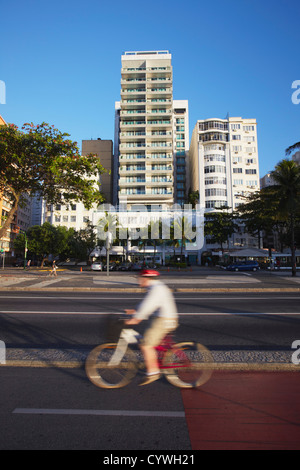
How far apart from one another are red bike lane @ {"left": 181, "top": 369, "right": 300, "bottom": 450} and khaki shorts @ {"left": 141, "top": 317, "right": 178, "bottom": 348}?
30.0 inches

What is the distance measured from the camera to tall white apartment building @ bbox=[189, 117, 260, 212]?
6800 cm

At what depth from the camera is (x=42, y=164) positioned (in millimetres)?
15430

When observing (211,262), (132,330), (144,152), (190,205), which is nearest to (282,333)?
(132,330)

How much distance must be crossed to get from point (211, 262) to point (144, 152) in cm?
3289

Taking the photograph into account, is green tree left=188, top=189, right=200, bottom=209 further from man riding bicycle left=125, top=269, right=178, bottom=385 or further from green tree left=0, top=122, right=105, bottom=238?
man riding bicycle left=125, top=269, right=178, bottom=385

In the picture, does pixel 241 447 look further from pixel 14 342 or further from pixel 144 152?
pixel 144 152

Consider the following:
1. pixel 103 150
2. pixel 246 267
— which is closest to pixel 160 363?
pixel 246 267

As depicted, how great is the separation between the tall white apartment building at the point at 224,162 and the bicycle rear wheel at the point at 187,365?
63254mm

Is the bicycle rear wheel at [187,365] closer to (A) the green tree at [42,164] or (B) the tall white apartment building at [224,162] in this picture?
(A) the green tree at [42,164]

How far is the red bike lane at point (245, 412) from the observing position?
2.67m

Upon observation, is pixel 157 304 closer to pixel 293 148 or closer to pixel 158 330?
pixel 158 330

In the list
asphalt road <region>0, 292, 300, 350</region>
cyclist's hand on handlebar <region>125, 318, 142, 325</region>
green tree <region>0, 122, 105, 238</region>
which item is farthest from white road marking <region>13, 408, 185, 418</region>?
green tree <region>0, 122, 105, 238</region>

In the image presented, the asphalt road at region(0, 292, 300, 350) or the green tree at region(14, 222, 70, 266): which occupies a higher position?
the green tree at region(14, 222, 70, 266)

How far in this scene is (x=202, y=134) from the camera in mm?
71625
